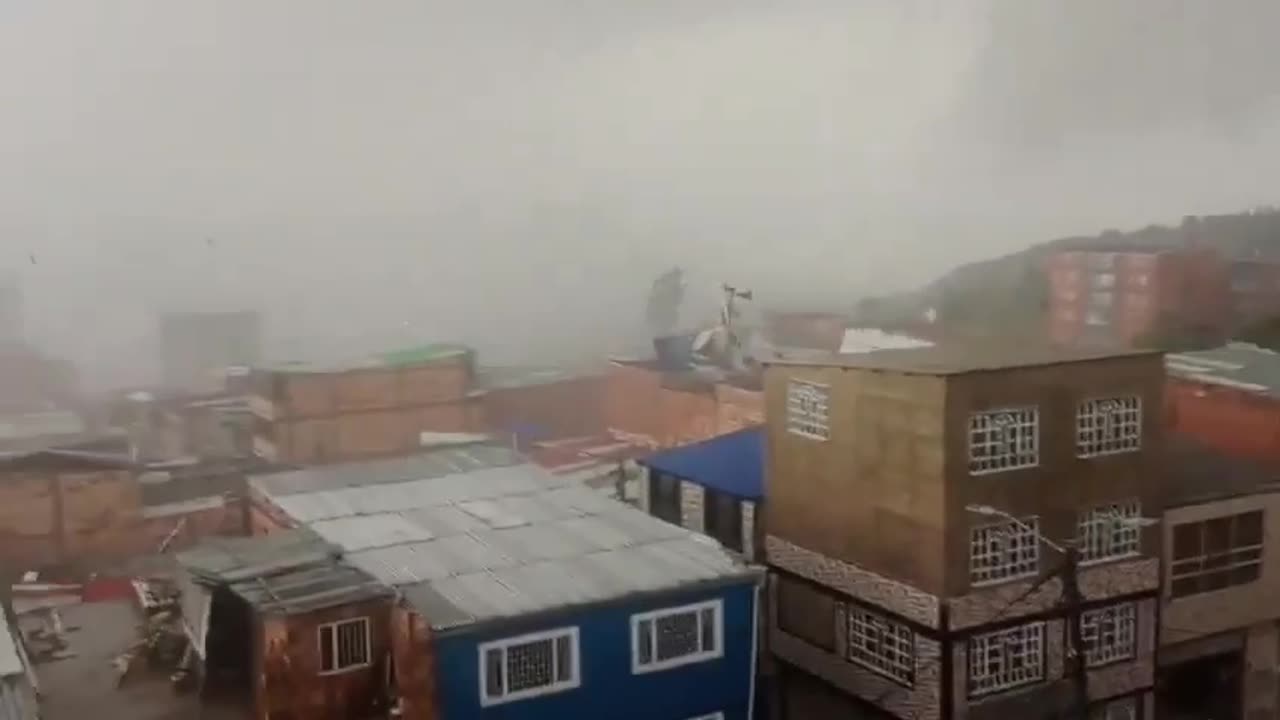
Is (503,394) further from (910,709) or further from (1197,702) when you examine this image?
(1197,702)

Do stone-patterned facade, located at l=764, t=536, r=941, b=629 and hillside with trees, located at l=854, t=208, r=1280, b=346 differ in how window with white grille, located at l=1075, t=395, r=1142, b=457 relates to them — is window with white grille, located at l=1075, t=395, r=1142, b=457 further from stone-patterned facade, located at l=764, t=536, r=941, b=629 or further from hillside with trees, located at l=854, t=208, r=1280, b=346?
hillside with trees, located at l=854, t=208, r=1280, b=346

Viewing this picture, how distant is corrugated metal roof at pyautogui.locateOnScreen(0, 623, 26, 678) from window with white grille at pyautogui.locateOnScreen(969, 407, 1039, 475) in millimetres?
3430

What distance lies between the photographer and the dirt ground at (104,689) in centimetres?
436

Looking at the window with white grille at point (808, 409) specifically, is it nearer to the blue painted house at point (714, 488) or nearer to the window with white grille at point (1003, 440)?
the blue painted house at point (714, 488)

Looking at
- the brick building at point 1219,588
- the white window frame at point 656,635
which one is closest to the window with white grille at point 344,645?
the white window frame at point 656,635

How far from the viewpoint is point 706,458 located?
6.32m

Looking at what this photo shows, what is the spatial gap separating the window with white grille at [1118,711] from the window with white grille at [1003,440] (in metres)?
1.19

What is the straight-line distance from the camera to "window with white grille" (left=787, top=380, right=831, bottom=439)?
5133mm

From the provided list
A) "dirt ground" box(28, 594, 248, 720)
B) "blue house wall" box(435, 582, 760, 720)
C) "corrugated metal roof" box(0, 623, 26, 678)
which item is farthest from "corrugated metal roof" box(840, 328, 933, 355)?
"corrugated metal roof" box(0, 623, 26, 678)

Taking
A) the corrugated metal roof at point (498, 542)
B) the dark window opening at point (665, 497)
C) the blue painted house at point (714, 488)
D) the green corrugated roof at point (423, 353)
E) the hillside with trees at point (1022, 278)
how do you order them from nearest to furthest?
1. the corrugated metal roof at point (498, 542)
2. the blue painted house at point (714, 488)
3. the dark window opening at point (665, 497)
4. the green corrugated roof at point (423, 353)
5. the hillside with trees at point (1022, 278)

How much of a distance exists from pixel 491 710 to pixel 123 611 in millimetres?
2443

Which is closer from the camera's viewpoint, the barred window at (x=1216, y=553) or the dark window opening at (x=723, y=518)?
the barred window at (x=1216, y=553)

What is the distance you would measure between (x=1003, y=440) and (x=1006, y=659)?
90 centimetres

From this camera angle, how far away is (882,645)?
4.94m
